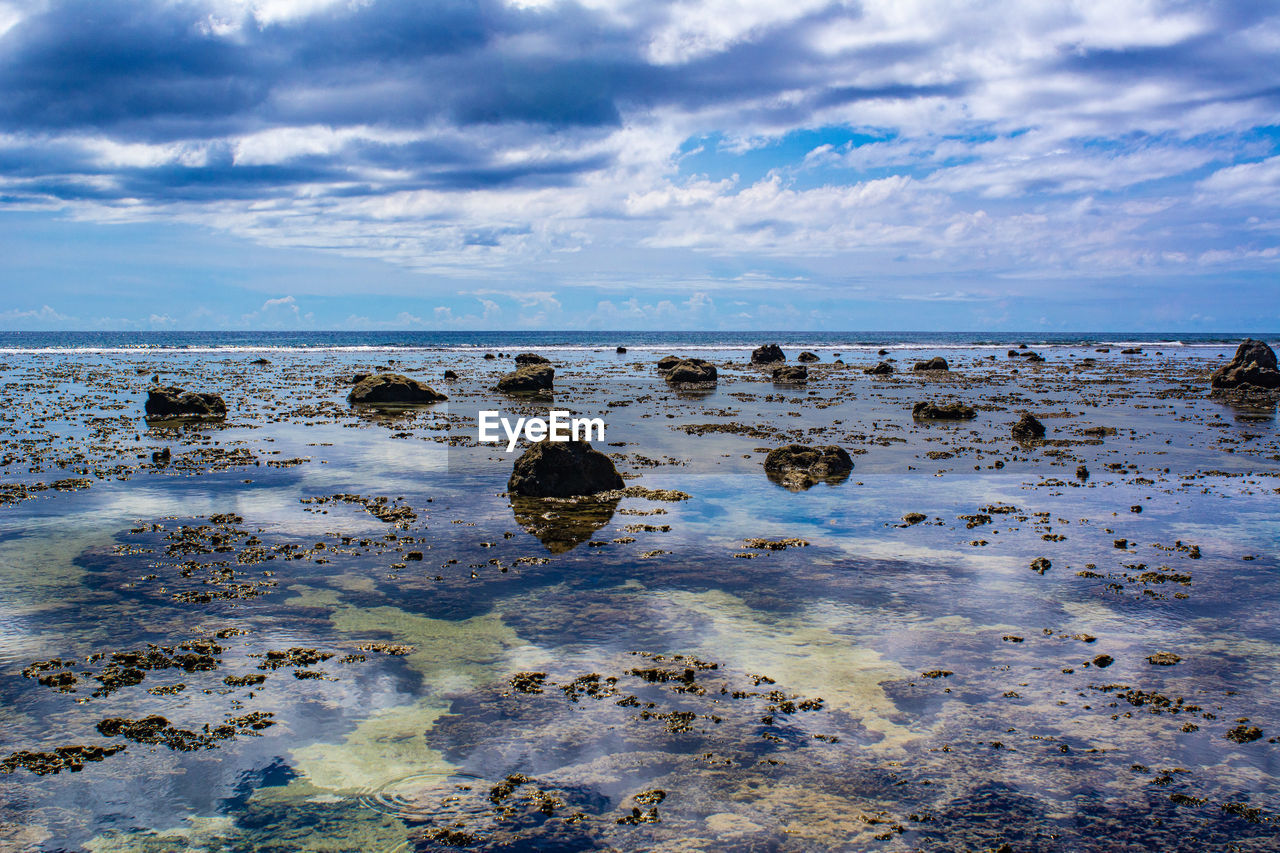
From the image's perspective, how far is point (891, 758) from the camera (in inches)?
310

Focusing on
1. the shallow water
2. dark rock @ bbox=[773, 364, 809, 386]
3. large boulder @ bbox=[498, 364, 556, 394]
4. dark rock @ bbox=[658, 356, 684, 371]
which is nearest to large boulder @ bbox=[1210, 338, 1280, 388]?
dark rock @ bbox=[773, 364, 809, 386]

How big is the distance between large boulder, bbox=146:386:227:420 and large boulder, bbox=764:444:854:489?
26371mm

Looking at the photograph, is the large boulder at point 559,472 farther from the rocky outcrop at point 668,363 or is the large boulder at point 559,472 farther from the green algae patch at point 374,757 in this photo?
the rocky outcrop at point 668,363

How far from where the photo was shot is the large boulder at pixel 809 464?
22.2 meters

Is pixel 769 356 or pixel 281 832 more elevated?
pixel 769 356

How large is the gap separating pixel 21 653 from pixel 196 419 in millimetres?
27534

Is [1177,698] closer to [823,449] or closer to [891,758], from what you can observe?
[891,758]

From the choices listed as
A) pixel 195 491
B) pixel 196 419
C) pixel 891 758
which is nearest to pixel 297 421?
pixel 196 419

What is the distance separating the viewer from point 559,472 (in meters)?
19.8

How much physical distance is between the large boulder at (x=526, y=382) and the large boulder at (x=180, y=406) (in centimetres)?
1901

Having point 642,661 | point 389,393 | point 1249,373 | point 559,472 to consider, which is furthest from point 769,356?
point 642,661

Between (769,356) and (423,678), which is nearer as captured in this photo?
(423,678)

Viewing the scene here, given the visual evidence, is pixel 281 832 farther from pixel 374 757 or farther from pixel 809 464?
pixel 809 464

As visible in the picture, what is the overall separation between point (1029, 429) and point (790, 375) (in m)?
32.7
